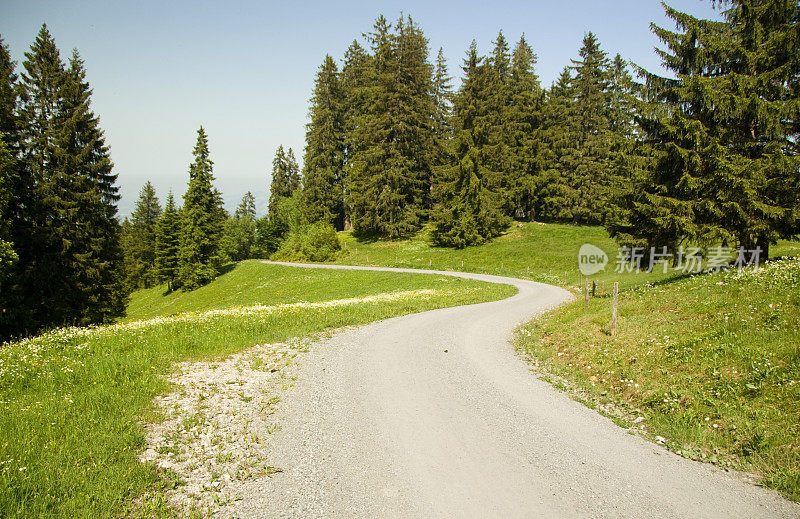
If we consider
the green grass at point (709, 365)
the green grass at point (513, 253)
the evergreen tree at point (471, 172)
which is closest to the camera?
the green grass at point (709, 365)

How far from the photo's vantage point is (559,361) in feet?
34.6

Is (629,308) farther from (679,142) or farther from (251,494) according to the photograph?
(251,494)

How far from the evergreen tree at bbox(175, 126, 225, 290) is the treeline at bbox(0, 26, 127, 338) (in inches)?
707

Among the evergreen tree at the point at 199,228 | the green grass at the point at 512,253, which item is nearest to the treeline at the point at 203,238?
the evergreen tree at the point at 199,228

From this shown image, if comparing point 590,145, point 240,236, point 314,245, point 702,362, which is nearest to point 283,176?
point 240,236

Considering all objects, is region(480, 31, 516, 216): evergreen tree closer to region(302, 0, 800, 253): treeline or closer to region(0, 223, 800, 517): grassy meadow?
region(302, 0, 800, 253): treeline

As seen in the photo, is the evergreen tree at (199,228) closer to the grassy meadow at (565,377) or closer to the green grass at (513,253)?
the green grass at (513,253)

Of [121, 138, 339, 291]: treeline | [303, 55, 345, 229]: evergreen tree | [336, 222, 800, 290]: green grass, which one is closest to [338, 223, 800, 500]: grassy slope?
[336, 222, 800, 290]: green grass

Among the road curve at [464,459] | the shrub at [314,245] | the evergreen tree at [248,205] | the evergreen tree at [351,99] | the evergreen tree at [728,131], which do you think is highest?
the evergreen tree at [351,99]

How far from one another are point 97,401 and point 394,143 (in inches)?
1721

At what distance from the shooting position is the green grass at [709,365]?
5.70m

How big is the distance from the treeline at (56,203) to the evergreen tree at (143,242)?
46209mm

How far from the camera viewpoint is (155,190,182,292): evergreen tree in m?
52.7

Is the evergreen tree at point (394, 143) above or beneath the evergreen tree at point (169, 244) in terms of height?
above
